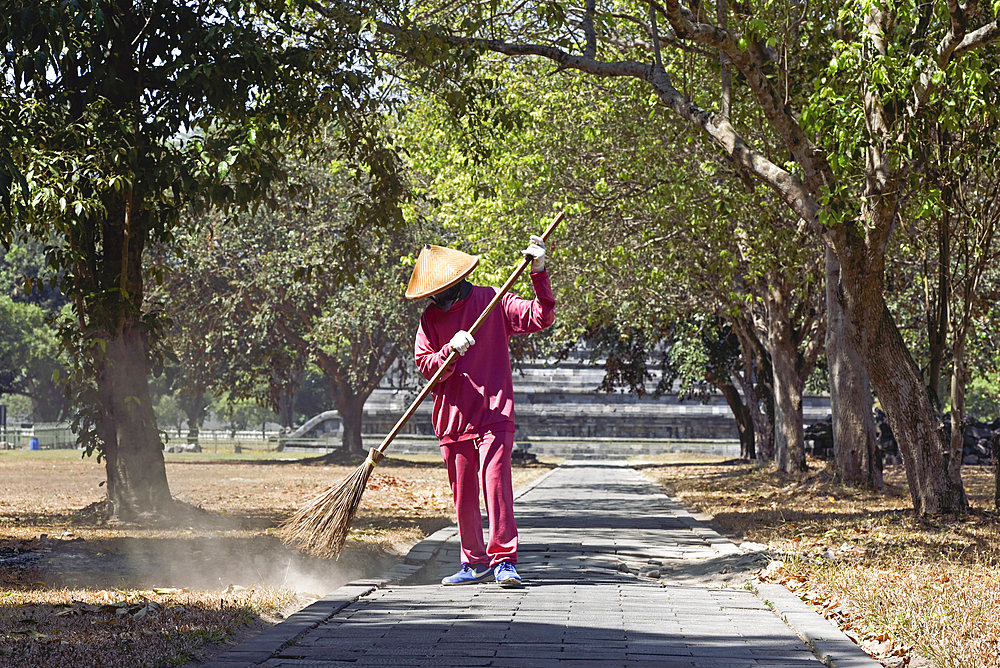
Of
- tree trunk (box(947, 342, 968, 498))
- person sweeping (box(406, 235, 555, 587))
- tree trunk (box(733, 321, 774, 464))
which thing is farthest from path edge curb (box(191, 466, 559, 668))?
tree trunk (box(733, 321, 774, 464))

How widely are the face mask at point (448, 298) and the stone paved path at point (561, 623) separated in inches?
74.0

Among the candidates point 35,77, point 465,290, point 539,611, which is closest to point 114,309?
point 35,77

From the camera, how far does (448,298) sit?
6980 mm

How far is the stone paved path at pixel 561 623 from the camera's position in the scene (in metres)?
4.63

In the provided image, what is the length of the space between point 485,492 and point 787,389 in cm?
1486

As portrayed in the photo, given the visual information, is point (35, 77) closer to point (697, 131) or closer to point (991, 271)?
point (697, 131)

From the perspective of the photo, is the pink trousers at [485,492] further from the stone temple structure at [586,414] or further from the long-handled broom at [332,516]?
the stone temple structure at [586,414]

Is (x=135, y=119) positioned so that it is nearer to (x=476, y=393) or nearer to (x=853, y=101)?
(x=476, y=393)

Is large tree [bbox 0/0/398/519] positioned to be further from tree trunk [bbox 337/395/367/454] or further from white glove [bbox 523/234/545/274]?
tree trunk [bbox 337/395/367/454]

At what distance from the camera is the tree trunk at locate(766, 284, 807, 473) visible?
2011 centimetres

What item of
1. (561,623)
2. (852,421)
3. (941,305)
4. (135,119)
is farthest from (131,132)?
(852,421)

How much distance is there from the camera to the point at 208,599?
20.0 ft

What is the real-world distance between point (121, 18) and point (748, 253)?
10.7m

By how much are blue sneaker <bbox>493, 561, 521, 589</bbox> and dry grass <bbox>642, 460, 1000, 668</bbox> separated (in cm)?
183
